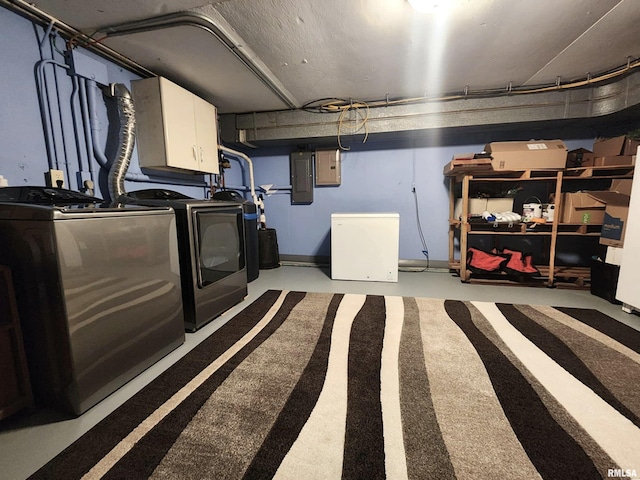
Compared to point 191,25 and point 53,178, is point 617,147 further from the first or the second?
point 53,178

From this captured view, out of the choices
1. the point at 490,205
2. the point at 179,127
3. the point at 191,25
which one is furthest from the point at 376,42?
the point at 490,205

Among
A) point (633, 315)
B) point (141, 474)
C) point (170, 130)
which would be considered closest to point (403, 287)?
point (633, 315)

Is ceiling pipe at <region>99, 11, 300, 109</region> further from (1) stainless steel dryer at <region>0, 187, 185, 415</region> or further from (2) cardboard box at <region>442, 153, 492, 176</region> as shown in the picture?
(2) cardboard box at <region>442, 153, 492, 176</region>

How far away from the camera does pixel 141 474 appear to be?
859mm

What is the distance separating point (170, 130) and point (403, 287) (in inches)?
104

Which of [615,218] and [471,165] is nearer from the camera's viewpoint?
[615,218]

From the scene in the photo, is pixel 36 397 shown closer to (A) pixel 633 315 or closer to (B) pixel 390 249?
(B) pixel 390 249

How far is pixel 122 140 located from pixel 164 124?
0.36 meters

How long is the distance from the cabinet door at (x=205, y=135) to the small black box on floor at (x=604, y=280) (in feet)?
12.6

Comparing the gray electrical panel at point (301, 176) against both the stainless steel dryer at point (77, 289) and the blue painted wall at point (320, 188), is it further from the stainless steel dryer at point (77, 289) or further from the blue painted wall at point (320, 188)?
the stainless steel dryer at point (77, 289)

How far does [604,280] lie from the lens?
2340mm

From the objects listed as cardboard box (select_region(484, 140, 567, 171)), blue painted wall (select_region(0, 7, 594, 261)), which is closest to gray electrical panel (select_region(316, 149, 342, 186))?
blue painted wall (select_region(0, 7, 594, 261))

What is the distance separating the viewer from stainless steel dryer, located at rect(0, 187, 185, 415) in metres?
1.05

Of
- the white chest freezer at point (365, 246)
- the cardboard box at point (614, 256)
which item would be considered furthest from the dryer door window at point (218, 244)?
the cardboard box at point (614, 256)
